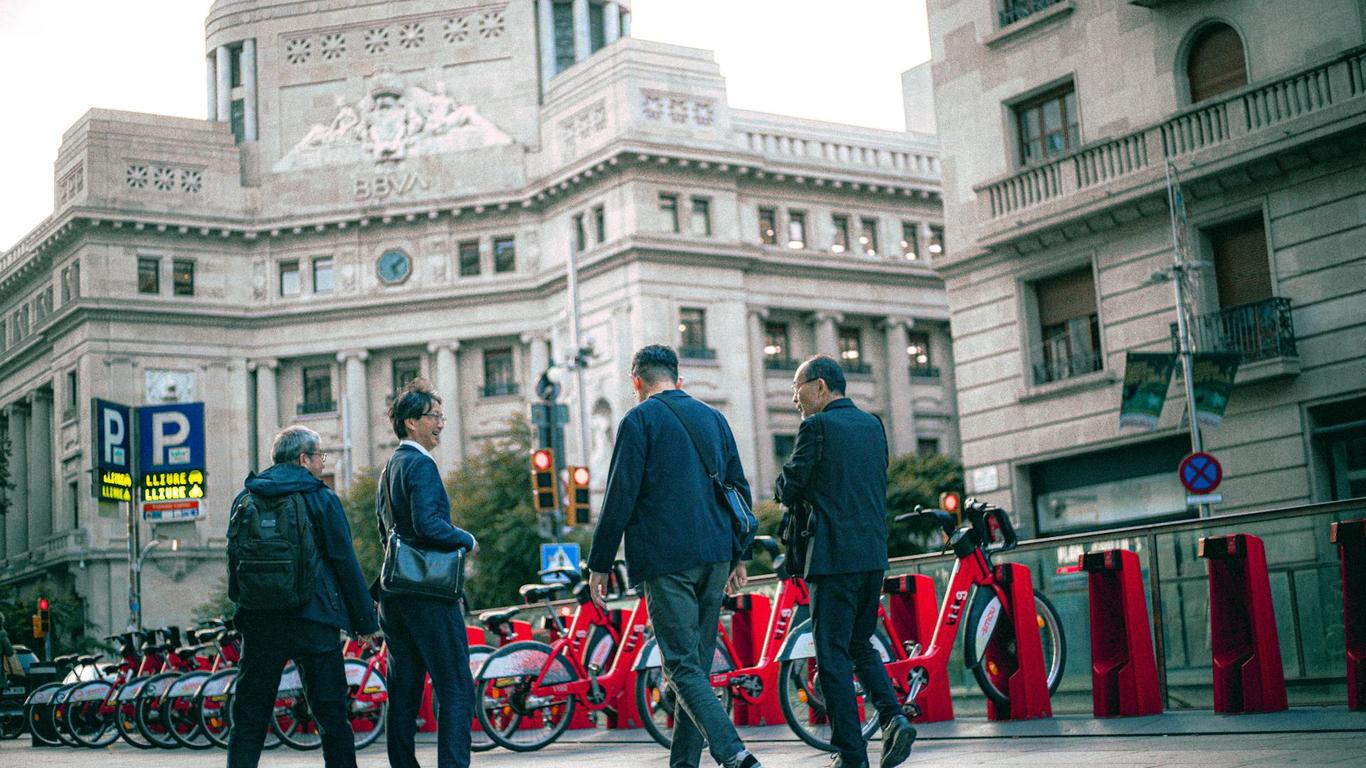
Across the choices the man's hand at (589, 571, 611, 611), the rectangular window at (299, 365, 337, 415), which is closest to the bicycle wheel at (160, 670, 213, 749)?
the man's hand at (589, 571, 611, 611)

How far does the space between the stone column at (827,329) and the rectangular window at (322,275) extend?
18.2 metres

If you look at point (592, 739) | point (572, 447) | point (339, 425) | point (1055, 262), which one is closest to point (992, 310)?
point (1055, 262)

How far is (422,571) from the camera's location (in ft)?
29.5

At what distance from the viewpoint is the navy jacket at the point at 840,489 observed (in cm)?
895

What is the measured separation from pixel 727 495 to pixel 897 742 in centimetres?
153

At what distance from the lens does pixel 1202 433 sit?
2473 cm

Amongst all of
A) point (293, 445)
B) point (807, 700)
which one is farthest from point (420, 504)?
point (807, 700)

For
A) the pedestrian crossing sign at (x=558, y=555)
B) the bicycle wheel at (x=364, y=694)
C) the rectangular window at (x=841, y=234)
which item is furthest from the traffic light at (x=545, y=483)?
the rectangular window at (x=841, y=234)

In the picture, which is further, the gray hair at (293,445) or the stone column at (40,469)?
the stone column at (40,469)

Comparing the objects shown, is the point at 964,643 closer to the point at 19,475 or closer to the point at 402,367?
the point at 402,367

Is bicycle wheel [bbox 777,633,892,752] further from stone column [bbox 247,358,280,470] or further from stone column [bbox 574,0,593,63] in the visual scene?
stone column [bbox 574,0,593,63]

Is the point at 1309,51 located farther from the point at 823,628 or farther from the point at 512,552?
the point at 512,552

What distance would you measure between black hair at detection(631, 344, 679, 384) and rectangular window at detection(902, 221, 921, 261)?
5460 cm

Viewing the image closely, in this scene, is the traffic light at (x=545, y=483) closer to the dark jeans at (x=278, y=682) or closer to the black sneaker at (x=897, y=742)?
the dark jeans at (x=278, y=682)
